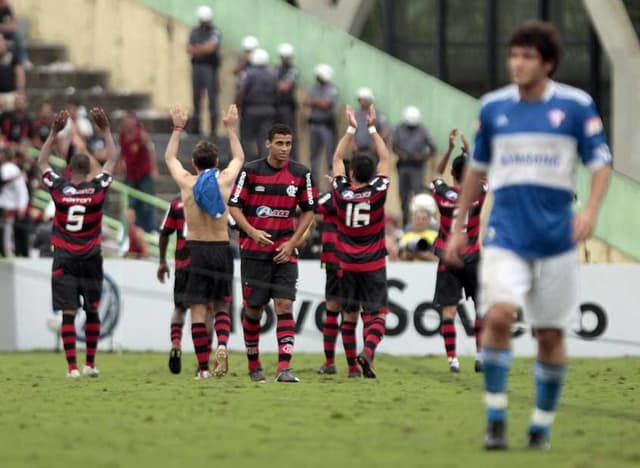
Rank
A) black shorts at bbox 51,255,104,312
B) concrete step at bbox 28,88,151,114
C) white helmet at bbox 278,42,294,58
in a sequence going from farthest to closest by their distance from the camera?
concrete step at bbox 28,88,151,114 → white helmet at bbox 278,42,294,58 → black shorts at bbox 51,255,104,312

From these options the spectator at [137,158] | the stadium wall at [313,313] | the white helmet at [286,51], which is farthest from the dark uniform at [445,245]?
the white helmet at [286,51]

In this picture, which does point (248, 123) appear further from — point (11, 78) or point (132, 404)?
point (132, 404)

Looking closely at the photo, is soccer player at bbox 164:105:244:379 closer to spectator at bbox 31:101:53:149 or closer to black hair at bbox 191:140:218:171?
black hair at bbox 191:140:218:171

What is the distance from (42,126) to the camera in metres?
27.7

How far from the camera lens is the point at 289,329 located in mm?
16797

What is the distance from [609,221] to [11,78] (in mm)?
9457

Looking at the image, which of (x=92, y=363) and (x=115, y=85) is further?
(x=115, y=85)

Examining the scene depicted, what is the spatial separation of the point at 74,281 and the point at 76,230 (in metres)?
0.49

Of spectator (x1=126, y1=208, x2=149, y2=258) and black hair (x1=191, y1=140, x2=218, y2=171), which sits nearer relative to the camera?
black hair (x1=191, y1=140, x2=218, y2=171)

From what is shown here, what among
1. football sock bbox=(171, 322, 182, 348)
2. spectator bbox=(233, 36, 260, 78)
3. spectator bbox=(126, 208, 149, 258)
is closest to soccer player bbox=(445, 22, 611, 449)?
football sock bbox=(171, 322, 182, 348)

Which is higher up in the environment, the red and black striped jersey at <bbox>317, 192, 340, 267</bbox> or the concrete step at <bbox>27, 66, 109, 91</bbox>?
the concrete step at <bbox>27, 66, 109, 91</bbox>

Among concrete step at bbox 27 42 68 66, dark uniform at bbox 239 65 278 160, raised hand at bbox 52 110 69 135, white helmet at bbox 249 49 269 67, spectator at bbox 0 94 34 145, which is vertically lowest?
raised hand at bbox 52 110 69 135

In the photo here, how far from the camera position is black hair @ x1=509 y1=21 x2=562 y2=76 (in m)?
10.3

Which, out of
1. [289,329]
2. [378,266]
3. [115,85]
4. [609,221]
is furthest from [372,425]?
[115,85]
